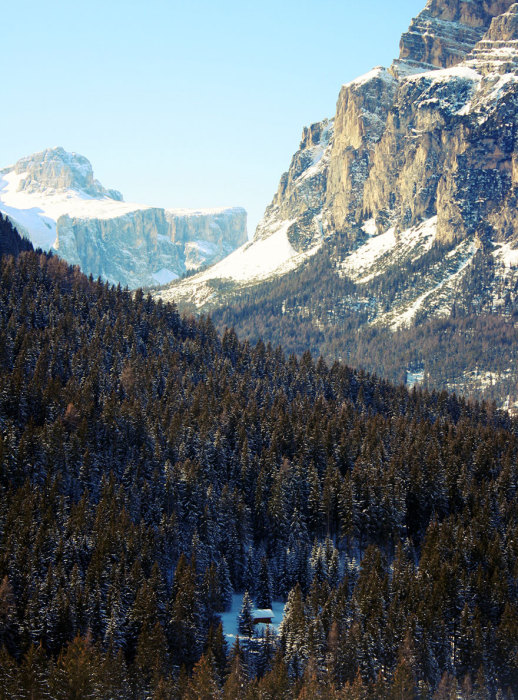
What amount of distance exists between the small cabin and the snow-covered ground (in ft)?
2.47

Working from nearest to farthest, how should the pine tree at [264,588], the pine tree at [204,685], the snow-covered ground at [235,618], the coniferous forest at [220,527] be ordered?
the pine tree at [204,685]
the coniferous forest at [220,527]
the snow-covered ground at [235,618]
the pine tree at [264,588]

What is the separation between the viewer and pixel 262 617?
100000 mm

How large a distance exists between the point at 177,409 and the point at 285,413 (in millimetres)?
19303

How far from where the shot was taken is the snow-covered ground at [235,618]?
319ft

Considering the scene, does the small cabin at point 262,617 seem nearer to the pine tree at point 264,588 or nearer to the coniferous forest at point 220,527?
the coniferous forest at point 220,527

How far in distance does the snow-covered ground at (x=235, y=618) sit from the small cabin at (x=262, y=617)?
2.47ft

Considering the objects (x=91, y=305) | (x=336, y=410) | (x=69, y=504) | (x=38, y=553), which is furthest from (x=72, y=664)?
(x=91, y=305)

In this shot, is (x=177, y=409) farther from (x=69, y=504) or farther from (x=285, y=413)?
(x=69, y=504)

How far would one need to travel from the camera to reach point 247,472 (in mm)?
130750

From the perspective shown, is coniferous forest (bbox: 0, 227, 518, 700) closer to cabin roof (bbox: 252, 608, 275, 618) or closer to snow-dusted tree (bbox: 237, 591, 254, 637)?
snow-dusted tree (bbox: 237, 591, 254, 637)

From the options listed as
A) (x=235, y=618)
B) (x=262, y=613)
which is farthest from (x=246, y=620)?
(x=235, y=618)

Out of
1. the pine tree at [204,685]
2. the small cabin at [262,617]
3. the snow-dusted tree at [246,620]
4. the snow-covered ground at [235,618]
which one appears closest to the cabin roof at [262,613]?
the small cabin at [262,617]

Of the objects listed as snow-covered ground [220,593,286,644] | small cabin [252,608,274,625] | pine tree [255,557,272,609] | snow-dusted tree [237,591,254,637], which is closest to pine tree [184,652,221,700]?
snow-dusted tree [237,591,254,637]

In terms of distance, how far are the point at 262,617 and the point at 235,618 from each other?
4.46 meters
